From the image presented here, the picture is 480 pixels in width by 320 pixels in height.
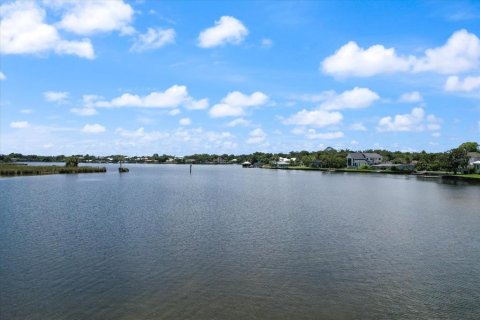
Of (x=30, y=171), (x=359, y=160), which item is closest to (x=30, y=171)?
(x=30, y=171)

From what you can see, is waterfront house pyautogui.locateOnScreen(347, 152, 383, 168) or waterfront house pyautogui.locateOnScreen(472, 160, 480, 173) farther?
waterfront house pyautogui.locateOnScreen(347, 152, 383, 168)

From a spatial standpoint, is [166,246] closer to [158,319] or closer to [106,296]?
[106,296]

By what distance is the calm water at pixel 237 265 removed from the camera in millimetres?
14562

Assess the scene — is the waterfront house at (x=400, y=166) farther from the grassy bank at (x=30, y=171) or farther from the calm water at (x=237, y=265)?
the calm water at (x=237, y=265)

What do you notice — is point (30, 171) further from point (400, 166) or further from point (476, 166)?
point (400, 166)

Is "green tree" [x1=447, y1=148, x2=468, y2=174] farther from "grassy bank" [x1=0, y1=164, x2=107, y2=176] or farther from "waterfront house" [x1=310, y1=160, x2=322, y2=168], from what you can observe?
"grassy bank" [x1=0, y1=164, x2=107, y2=176]

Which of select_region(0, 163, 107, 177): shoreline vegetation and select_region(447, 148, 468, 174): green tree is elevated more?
select_region(447, 148, 468, 174): green tree

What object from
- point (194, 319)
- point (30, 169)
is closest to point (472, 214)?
point (194, 319)

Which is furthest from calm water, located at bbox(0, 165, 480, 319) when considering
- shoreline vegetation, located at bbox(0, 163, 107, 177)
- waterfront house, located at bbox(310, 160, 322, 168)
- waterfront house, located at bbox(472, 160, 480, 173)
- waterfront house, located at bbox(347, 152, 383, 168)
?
waterfront house, located at bbox(310, 160, 322, 168)

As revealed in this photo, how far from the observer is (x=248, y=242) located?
2498 cm

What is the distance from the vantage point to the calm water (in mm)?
14562

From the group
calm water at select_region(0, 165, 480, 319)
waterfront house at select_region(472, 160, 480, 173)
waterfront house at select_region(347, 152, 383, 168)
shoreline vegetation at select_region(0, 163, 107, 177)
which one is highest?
waterfront house at select_region(347, 152, 383, 168)

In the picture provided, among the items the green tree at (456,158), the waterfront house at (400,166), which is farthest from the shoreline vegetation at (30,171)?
the green tree at (456,158)

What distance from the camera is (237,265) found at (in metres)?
19.9
